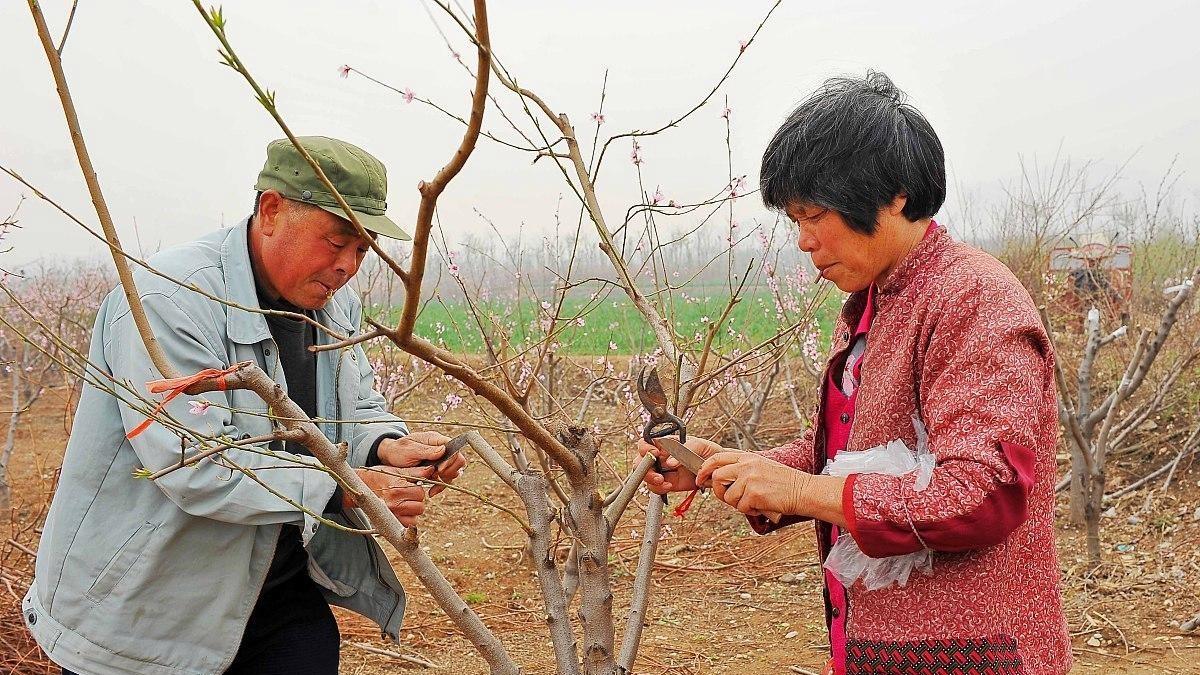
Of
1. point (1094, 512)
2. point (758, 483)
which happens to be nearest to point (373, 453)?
point (758, 483)

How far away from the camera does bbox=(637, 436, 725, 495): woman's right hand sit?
1.90 metres

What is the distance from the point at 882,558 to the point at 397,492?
97 centimetres

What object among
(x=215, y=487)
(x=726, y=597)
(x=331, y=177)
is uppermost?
(x=331, y=177)

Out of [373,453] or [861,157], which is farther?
[373,453]

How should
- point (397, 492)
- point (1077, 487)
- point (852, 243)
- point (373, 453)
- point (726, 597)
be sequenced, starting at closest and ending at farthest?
1. point (852, 243)
2. point (397, 492)
3. point (373, 453)
4. point (726, 597)
5. point (1077, 487)

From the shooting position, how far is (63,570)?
1.92m

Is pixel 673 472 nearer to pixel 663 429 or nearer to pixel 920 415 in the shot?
pixel 663 429

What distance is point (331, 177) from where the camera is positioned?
205 cm

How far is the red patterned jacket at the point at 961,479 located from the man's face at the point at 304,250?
3.58ft

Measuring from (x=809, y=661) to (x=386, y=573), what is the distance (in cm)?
224

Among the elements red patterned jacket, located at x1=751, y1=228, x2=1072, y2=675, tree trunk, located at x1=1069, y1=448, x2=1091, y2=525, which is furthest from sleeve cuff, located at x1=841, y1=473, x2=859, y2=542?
tree trunk, located at x1=1069, y1=448, x2=1091, y2=525

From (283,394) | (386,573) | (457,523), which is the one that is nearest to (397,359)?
(457,523)

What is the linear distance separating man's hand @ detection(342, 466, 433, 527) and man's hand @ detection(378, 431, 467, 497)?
7cm

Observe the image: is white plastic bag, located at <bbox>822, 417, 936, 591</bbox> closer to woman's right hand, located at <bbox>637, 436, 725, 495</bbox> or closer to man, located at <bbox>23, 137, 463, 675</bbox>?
woman's right hand, located at <bbox>637, 436, 725, 495</bbox>
